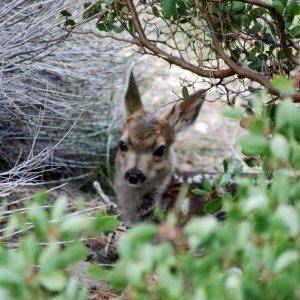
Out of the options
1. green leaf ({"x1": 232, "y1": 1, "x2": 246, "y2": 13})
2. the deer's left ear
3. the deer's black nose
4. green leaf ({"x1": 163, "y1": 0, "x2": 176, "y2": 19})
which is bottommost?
the deer's black nose

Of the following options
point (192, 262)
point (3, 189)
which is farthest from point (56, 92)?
point (192, 262)

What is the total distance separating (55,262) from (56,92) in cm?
411

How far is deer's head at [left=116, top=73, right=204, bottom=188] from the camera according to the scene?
5852 millimetres

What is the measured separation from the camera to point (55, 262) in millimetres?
2061

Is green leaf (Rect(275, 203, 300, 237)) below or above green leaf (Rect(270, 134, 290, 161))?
below

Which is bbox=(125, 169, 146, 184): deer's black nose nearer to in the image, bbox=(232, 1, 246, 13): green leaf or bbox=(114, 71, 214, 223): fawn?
bbox=(114, 71, 214, 223): fawn

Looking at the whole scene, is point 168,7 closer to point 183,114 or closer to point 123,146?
point 123,146

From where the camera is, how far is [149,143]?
5.92 meters

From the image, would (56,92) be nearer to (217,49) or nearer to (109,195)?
(109,195)

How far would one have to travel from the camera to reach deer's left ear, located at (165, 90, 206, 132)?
20.2 feet

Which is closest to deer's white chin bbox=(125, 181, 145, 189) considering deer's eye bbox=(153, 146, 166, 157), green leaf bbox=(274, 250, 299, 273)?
deer's eye bbox=(153, 146, 166, 157)

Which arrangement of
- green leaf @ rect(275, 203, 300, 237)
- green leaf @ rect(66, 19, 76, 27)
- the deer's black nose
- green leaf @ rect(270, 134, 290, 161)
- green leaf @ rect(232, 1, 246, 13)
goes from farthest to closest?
the deer's black nose → green leaf @ rect(66, 19, 76, 27) → green leaf @ rect(232, 1, 246, 13) → green leaf @ rect(270, 134, 290, 161) → green leaf @ rect(275, 203, 300, 237)

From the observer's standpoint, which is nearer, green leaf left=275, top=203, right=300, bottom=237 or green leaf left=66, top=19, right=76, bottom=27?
green leaf left=275, top=203, right=300, bottom=237

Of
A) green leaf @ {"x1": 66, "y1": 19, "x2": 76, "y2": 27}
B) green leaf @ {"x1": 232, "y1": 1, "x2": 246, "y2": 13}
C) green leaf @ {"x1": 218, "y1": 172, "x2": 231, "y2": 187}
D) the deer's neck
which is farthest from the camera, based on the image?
the deer's neck
